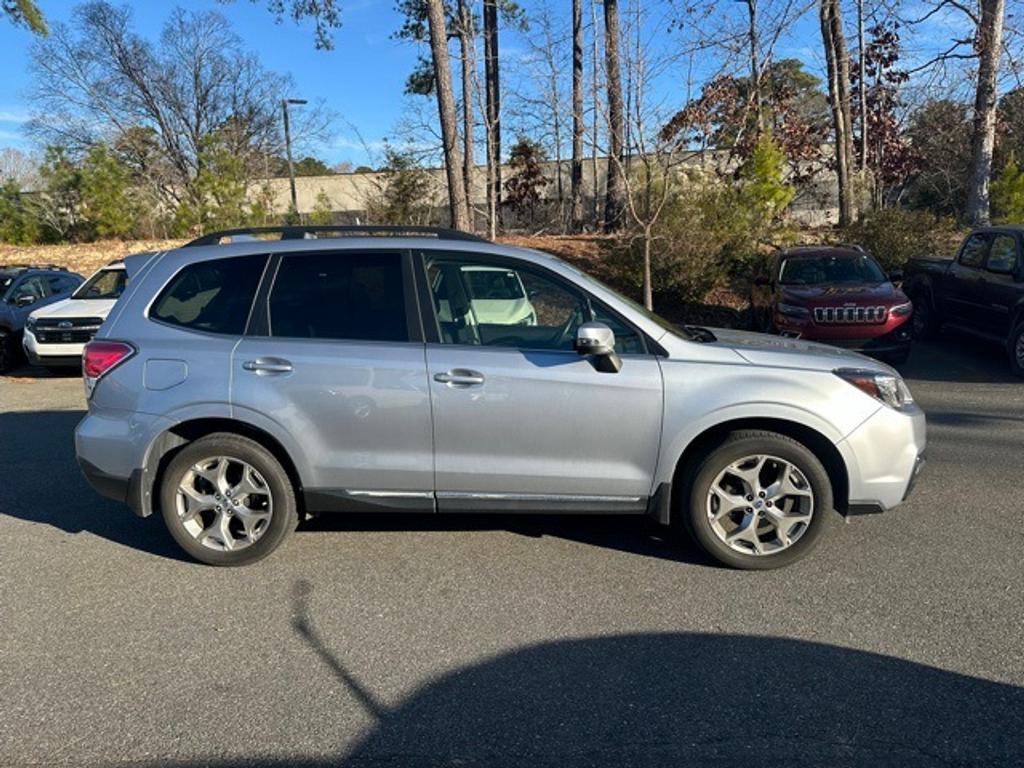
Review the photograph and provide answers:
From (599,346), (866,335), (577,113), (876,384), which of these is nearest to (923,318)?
(866,335)

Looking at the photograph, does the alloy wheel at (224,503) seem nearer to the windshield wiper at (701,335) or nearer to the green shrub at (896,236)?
the windshield wiper at (701,335)

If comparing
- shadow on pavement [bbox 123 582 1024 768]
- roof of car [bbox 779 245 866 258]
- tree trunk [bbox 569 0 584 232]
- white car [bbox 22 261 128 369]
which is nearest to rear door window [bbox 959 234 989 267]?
roof of car [bbox 779 245 866 258]

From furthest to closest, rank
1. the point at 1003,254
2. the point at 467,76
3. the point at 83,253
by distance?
the point at 83,253 → the point at 467,76 → the point at 1003,254

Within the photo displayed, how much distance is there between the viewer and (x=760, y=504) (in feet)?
13.2

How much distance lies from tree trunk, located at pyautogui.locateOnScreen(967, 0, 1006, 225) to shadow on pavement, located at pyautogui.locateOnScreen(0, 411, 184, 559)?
17.4 m

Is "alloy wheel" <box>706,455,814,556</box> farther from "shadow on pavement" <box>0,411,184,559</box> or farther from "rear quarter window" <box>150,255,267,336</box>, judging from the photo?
"shadow on pavement" <box>0,411,184,559</box>

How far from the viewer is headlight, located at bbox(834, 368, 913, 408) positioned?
4.07 metres

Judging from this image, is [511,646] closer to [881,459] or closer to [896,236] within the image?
[881,459]

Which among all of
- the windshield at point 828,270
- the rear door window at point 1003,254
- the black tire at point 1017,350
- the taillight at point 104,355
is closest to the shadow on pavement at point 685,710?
the taillight at point 104,355

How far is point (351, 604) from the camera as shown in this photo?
379 centimetres

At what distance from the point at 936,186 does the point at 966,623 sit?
88.7ft

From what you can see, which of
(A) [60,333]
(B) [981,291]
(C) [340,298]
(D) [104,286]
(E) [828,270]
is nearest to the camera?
(C) [340,298]

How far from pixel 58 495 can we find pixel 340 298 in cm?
306

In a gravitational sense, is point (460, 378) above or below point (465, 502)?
above
